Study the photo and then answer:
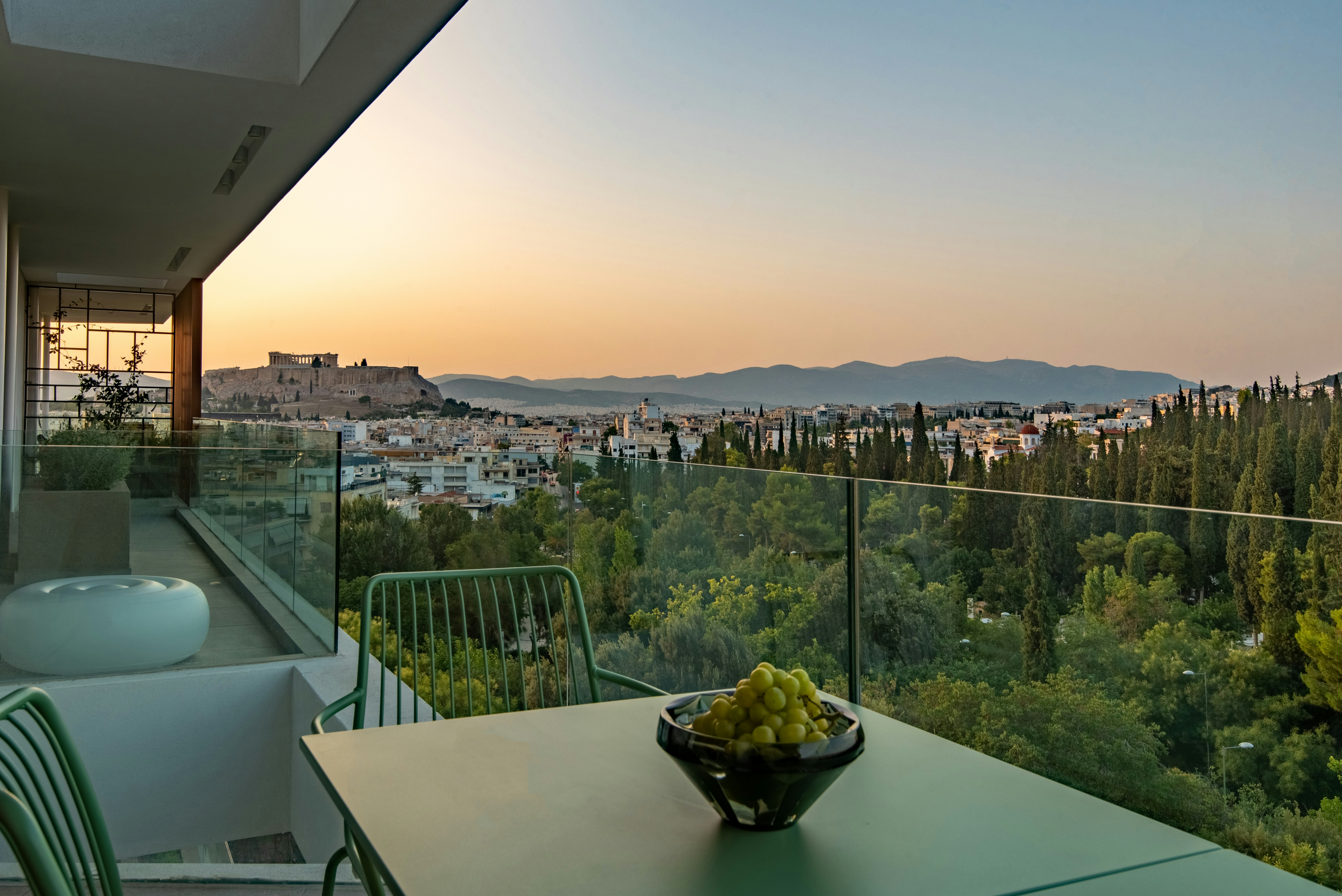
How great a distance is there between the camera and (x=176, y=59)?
4734mm

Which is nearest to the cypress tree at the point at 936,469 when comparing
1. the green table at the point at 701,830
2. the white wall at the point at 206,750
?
the white wall at the point at 206,750

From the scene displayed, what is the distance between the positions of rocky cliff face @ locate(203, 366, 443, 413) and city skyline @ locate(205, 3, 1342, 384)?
2.41 ft

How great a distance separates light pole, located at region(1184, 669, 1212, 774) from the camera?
202 centimetres

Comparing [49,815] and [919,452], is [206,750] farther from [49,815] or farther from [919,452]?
[919,452]

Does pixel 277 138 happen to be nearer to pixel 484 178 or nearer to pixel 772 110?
pixel 484 178

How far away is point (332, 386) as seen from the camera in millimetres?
18719

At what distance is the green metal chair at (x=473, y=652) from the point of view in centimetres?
185

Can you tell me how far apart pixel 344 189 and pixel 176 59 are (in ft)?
33.7

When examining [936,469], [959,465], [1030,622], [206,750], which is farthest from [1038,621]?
[936,469]

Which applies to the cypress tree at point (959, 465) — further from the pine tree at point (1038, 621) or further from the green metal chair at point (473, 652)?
the pine tree at point (1038, 621)

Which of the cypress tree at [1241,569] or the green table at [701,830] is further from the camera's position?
the cypress tree at [1241,569]

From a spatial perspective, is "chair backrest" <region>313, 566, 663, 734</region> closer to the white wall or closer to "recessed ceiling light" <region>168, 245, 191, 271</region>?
the white wall

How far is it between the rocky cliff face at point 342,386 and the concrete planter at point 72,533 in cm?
1254

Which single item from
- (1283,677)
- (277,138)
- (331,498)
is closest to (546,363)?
(277,138)
